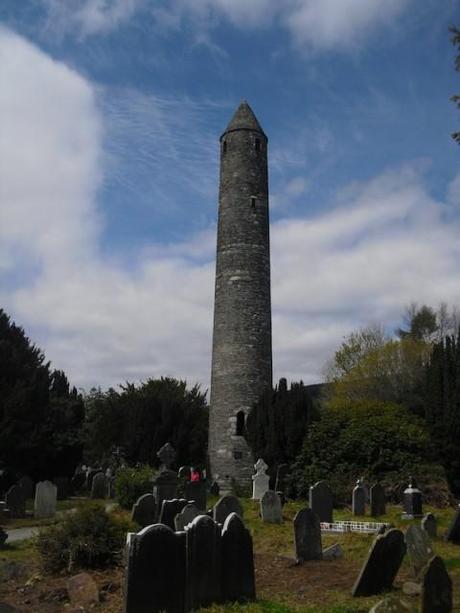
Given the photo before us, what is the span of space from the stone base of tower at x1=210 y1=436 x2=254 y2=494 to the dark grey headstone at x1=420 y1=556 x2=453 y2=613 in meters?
20.0

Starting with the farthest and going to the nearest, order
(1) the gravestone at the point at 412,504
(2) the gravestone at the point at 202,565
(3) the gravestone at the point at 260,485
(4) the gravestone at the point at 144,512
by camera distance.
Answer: (3) the gravestone at the point at 260,485
(1) the gravestone at the point at 412,504
(4) the gravestone at the point at 144,512
(2) the gravestone at the point at 202,565

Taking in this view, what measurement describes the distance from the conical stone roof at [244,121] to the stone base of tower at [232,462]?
1394 centimetres

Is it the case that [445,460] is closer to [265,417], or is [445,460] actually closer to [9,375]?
[265,417]

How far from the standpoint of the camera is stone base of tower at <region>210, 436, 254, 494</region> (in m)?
25.1

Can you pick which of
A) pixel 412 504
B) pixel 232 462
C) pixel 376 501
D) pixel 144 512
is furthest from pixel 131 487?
pixel 232 462

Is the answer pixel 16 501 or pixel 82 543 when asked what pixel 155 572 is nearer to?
pixel 82 543

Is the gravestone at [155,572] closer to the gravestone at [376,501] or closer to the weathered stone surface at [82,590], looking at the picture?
the weathered stone surface at [82,590]

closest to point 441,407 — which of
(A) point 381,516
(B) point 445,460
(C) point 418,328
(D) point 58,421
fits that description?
(B) point 445,460

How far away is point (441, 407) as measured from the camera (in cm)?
1825

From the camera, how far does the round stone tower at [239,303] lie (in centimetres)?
2572

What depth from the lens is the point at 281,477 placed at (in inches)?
854

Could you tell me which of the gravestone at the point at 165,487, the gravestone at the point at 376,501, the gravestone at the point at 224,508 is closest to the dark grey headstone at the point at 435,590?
the gravestone at the point at 224,508

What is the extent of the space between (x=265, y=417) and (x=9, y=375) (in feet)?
33.5

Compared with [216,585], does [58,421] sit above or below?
above
